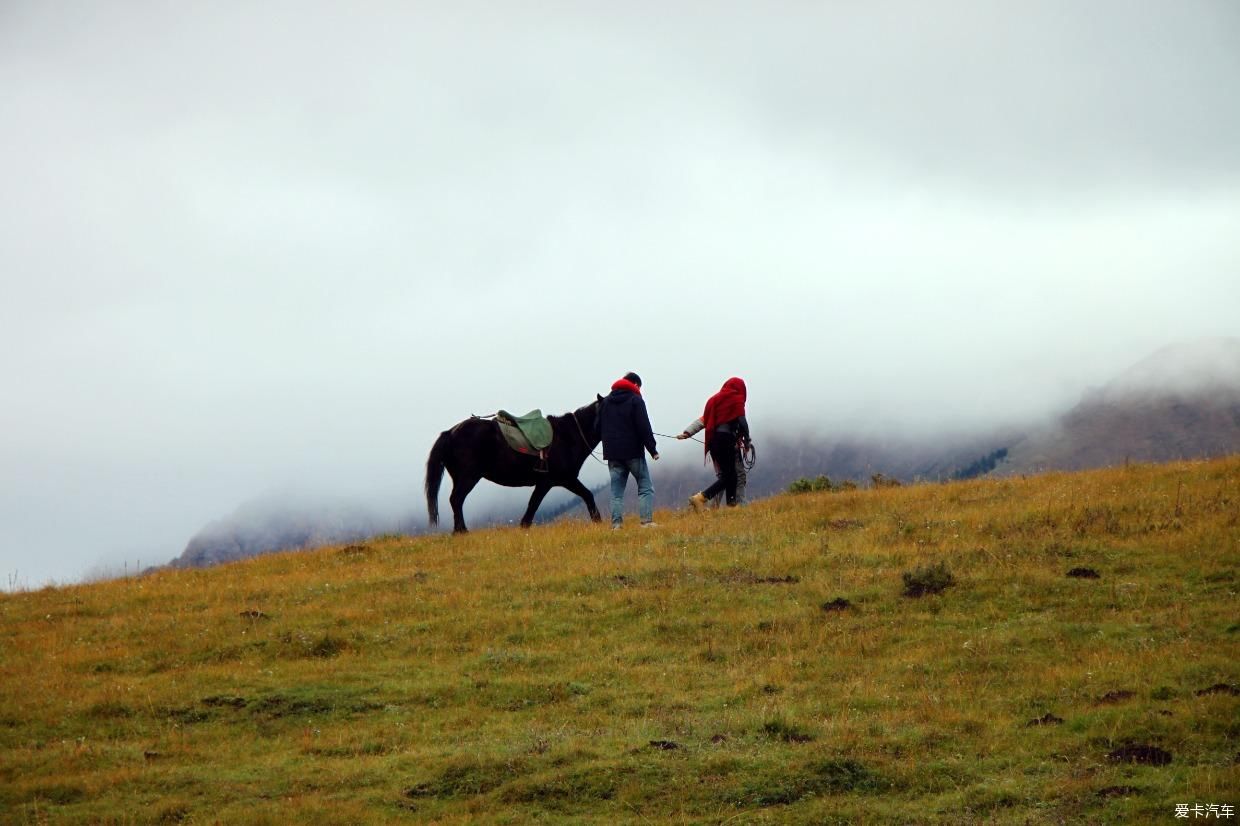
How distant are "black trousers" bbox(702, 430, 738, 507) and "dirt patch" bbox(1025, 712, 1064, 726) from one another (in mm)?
11819

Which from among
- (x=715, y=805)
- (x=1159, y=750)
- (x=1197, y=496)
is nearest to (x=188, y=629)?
(x=715, y=805)

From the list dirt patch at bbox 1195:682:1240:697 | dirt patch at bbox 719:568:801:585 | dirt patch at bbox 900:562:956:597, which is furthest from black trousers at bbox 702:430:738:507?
dirt patch at bbox 1195:682:1240:697

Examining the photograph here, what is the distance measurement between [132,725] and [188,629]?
380 cm

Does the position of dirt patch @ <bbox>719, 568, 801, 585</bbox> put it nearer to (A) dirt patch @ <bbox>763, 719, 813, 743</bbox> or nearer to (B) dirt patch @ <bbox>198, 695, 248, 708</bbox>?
(A) dirt patch @ <bbox>763, 719, 813, 743</bbox>

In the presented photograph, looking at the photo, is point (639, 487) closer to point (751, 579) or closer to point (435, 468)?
point (435, 468)

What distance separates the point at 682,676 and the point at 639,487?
8464mm

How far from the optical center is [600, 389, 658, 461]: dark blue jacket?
23.0 meters

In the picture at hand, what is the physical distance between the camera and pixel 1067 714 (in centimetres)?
1267

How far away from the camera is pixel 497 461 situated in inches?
977

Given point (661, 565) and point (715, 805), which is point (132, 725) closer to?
point (715, 805)

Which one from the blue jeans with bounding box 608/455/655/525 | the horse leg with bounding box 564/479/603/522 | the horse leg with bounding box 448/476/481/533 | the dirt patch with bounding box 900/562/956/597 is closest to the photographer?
the dirt patch with bounding box 900/562/956/597

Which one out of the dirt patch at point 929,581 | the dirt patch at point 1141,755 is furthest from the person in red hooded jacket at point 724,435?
the dirt patch at point 1141,755

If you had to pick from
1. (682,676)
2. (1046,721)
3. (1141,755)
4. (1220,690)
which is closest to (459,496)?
(682,676)

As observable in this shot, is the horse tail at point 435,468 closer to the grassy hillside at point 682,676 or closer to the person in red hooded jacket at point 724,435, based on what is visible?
the grassy hillside at point 682,676
